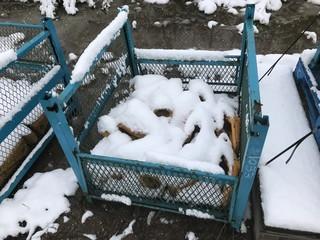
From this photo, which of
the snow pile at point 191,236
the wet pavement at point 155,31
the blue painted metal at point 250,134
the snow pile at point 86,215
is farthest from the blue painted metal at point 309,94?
the snow pile at point 86,215

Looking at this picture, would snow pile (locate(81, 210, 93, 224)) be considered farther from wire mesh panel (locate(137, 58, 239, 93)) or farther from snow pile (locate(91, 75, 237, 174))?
wire mesh panel (locate(137, 58, 239, 93))

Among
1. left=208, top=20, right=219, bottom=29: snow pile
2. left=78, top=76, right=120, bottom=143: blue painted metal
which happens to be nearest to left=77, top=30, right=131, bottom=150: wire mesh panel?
left=78, top=76, right=120, bottom=143: blue painted metal

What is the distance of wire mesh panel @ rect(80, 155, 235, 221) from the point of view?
104 inches

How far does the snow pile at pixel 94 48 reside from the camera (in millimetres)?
2650

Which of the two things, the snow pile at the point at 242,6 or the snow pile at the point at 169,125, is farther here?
the snow pile at the point at 242,6

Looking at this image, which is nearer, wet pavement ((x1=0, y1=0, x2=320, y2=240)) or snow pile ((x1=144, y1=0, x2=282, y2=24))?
wet pavement ((x1=0, y1=0, x2=320, y2=240))

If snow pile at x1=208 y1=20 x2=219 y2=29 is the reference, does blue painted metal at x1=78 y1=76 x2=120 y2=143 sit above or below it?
below

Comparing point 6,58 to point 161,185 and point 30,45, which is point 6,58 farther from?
point 161,185

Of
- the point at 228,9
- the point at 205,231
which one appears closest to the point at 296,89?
the point at 205,231

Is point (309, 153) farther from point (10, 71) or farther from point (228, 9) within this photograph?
point (228, 9)

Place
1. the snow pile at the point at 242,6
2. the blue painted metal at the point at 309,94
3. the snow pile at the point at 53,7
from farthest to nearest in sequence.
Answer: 1. the snow pile at the point at 53,7
2. the snow pile at the point at 242,6
3. the blue painted metal at the point at 309,94

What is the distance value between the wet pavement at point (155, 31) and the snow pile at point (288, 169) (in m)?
0.98

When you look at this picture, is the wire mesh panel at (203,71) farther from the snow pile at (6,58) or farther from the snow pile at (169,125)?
the snow pile at (6,58)

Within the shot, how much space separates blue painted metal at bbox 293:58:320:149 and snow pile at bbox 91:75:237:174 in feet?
2.34
